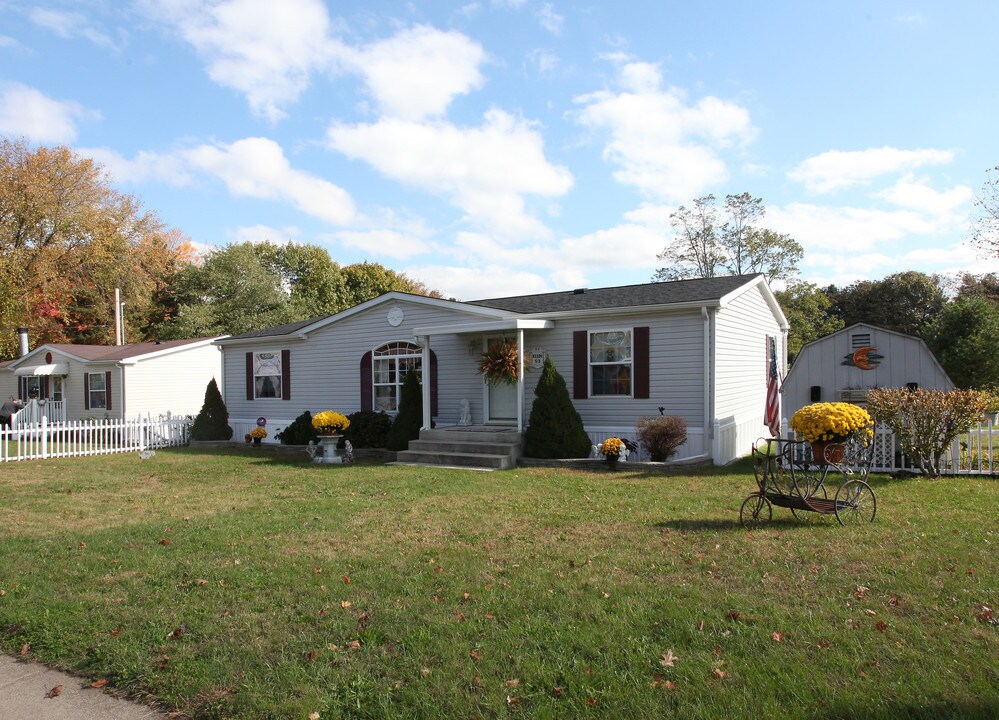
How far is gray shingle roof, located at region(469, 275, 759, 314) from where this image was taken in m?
13.9

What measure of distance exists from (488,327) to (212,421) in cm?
981

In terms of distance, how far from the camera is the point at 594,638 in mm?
4188

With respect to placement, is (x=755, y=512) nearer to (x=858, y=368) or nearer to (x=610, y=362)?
(x=610, y=362)

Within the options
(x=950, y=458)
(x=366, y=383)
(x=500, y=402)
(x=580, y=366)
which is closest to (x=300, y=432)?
(x=366, y=383)

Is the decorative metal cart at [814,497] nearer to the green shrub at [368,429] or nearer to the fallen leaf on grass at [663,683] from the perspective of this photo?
the fallen leaf on grass at [663,683]

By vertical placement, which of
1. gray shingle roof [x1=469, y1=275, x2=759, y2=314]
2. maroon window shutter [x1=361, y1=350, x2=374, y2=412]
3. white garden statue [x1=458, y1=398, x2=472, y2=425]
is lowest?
Result: white garden statue [x1=458, y1=398, x2=472, y2=425]

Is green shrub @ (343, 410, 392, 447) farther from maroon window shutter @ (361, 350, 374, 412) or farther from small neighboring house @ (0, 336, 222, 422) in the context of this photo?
small neighboring house @ (0, 336, 222, 422)

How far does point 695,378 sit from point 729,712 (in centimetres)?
1049

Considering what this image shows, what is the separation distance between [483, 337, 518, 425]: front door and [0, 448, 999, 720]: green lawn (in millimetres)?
6593

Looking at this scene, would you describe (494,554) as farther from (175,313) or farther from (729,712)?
(175,313)

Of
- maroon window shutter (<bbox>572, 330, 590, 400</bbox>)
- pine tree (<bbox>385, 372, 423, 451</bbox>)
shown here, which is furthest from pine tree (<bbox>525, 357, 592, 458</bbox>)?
pine tree (<bbox>385, 372, 423, 451</bbox>)

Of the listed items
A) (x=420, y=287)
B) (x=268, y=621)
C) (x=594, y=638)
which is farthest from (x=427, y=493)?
(x=420, y=287)

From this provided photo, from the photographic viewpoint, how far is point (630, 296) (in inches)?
590

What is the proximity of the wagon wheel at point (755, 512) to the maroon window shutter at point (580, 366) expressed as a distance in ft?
21.7
